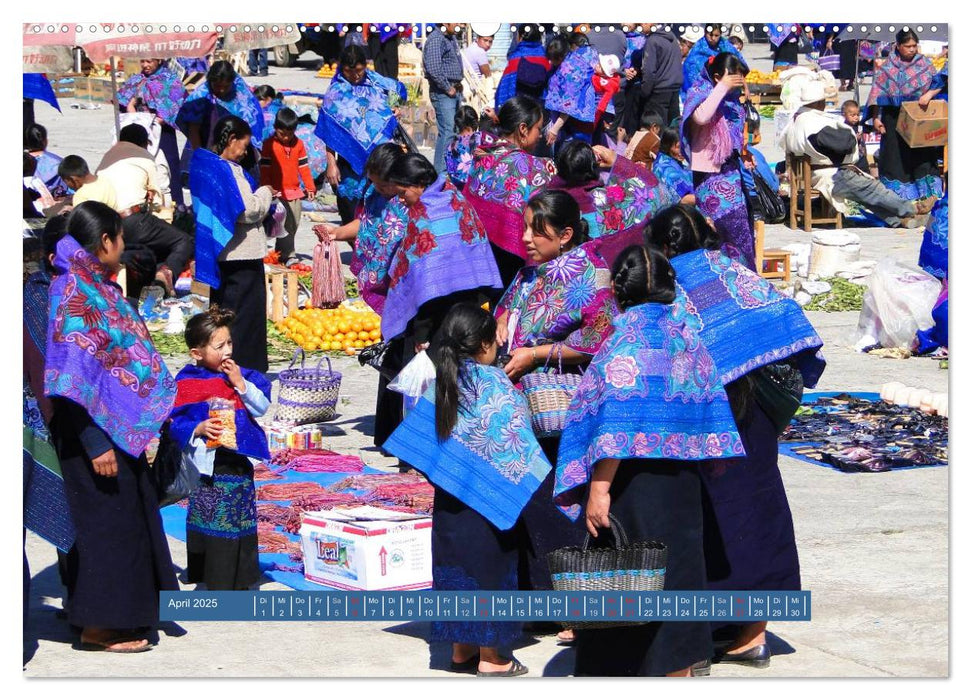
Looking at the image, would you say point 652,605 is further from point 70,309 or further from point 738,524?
point 70,309

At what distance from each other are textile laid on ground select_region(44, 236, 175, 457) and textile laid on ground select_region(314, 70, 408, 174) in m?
5.74

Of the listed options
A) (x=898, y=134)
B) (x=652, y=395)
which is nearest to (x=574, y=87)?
(x=898, y=134)

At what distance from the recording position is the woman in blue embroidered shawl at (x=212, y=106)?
11.8m

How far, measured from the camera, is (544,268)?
6.63m

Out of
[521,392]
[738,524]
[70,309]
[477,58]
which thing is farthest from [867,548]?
[477,58]

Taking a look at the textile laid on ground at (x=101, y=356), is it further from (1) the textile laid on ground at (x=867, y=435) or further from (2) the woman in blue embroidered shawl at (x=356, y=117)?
(2) the woman in blue embroidered shawl at (x=356, y=117)

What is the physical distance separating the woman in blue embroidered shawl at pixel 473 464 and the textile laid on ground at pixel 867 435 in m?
3.51

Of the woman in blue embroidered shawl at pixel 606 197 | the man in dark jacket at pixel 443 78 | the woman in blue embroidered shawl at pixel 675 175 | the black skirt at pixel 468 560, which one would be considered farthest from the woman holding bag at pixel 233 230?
the black skirt at pixel 468 560

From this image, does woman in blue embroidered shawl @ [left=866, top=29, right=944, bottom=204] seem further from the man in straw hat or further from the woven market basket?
the woven market basket

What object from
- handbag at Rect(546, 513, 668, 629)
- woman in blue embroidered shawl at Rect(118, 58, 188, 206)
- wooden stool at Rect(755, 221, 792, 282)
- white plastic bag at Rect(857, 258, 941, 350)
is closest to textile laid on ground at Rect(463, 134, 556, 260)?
handbag at Rect(546, 513, 668, 629)

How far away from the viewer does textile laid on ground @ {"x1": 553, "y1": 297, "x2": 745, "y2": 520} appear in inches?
208

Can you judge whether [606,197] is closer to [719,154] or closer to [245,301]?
[719,154]

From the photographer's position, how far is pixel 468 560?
19.1 feet

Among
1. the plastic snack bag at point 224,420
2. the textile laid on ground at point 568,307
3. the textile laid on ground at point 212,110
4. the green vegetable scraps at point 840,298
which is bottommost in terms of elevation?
the green vegetable scraps at point 840,298
